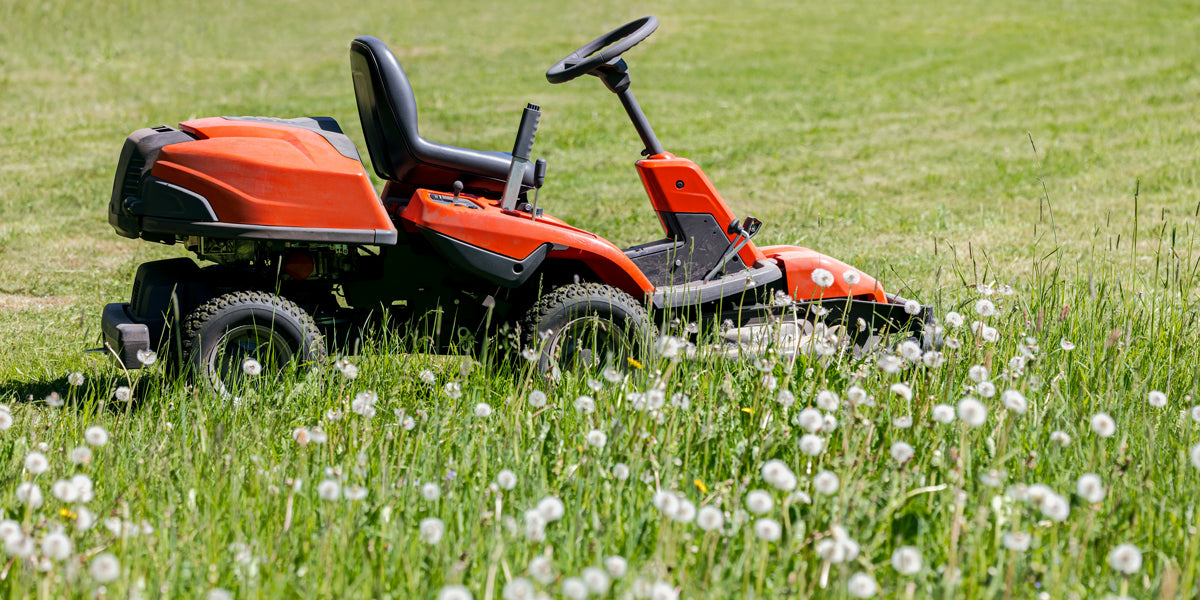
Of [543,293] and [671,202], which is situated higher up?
[671,202]

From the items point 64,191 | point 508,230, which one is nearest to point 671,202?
point 508,230

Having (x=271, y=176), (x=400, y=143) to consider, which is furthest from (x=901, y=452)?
(x=400, y=143)

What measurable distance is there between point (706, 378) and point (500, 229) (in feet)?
2.95

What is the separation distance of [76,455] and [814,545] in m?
1.33

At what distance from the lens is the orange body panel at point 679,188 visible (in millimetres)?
4094

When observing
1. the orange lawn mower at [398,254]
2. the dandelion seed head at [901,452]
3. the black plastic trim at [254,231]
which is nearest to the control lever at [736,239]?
the orange lawn mower at [398,254]

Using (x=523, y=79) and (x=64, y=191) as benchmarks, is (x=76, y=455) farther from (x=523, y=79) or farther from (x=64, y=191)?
(x=523, y=79)

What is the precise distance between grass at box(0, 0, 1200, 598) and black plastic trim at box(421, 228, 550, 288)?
368mm

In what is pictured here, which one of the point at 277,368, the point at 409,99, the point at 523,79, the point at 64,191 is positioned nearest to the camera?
the point at 277,368

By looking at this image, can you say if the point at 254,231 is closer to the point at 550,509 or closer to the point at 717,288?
the point at 717,288

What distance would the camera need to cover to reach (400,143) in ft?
12.4

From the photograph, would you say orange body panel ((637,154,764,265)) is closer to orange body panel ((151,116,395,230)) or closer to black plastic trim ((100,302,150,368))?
orange body panel ((151,116,395,230))

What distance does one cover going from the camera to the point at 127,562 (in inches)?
80.1

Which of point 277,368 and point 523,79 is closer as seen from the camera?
point 277,368
